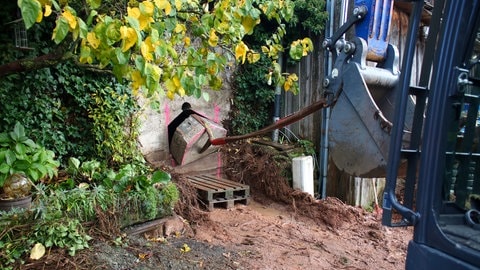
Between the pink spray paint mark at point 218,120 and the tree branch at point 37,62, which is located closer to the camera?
the tree branch at point 37,62

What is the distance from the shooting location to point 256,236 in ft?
14.5

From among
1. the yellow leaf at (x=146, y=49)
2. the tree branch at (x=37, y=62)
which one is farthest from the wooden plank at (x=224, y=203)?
the yellow leaf at (x=146, y=49)

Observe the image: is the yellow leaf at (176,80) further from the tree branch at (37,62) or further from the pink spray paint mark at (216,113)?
the pink spray paint mark at (216,113)

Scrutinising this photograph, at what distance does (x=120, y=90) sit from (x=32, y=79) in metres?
0.97

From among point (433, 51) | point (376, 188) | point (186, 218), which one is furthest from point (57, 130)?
point (376, 188)

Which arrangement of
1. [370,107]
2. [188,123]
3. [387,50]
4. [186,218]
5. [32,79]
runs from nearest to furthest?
[370,107] → [387,50] → [32,79] → [186,218] → [188,123]

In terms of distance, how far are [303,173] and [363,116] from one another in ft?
13.5

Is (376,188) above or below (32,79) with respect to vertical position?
below

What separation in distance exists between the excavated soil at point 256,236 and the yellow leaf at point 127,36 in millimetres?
1917

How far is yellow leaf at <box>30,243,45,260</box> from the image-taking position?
113 inches

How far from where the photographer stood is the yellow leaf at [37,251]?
2859 millimetres

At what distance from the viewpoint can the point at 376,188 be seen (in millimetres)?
5949

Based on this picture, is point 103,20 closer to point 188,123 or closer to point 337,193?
point 188,123

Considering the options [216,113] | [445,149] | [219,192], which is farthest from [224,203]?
[445,149]
